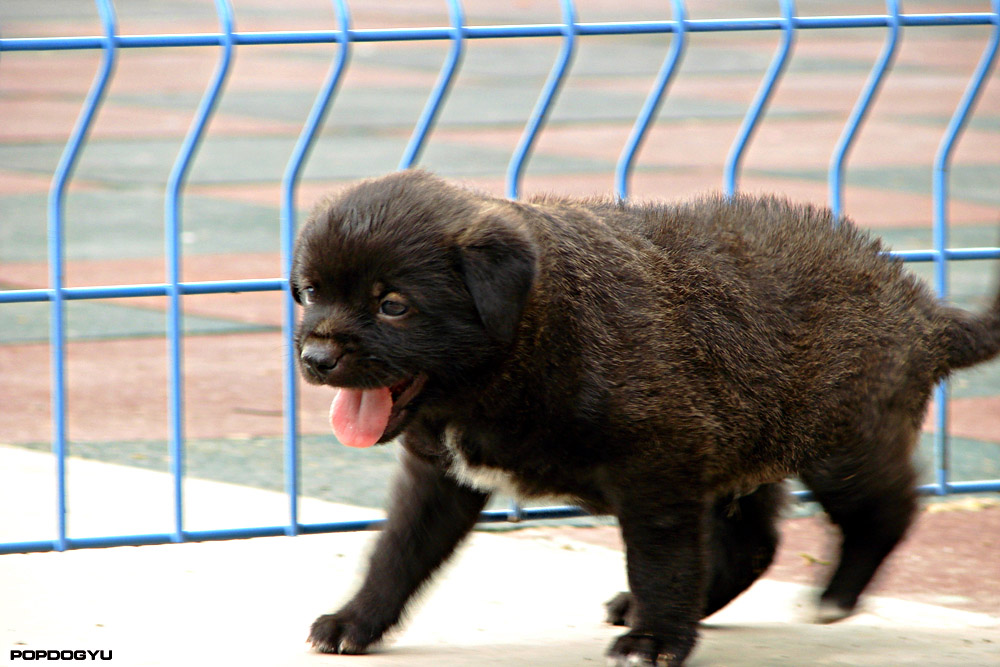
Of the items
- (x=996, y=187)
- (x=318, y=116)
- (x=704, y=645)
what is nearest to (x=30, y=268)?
(x=318, y=116)

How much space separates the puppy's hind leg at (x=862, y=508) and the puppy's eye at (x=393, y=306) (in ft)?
4.51

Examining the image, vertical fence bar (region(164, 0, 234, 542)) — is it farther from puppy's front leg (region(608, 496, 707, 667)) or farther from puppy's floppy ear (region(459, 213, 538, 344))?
puppy's front leg (region(608, 496, 707, 667))

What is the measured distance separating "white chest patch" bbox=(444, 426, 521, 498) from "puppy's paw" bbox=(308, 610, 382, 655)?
0.57m

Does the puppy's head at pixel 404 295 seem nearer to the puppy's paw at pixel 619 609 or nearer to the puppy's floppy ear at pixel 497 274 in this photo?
the puppy's floppy ear at pixel 497 274

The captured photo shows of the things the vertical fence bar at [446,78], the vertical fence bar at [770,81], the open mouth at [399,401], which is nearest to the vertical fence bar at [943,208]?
the vertical fence bar at [770,81]

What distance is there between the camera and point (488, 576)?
5.27 meters

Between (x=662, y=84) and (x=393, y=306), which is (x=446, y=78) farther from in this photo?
(x=393, y=306)

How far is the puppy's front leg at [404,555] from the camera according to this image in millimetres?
4445

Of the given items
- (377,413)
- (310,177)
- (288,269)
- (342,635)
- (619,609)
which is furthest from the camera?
(310,177)

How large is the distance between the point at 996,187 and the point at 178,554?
10.6 metres

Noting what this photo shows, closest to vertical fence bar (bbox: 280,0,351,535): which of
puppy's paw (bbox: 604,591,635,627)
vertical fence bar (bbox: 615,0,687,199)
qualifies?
vertical fence bar (bbox: 615,0,687,199)

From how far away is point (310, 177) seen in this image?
45.7 ft

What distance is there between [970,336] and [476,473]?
1654 millimetres

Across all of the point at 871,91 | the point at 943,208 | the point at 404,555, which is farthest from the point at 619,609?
the point at 871,91
